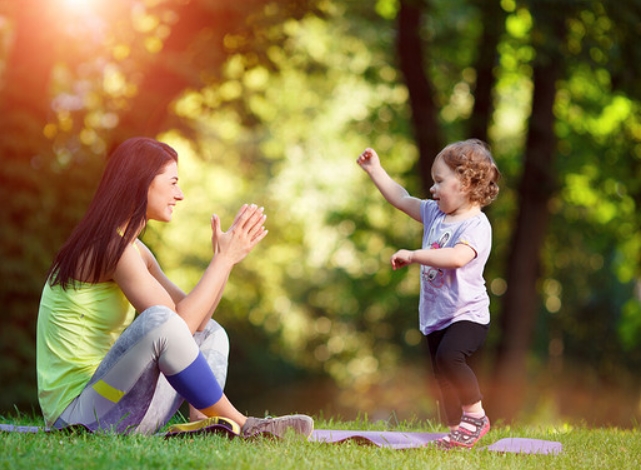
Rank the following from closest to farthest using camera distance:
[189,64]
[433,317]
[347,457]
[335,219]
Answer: [347,457] → [433,317] → [189,64] → [335,219]

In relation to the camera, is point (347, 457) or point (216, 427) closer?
point (347, 457)

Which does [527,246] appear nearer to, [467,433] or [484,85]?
[484,85]

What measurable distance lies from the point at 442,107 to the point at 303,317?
52.2 feet

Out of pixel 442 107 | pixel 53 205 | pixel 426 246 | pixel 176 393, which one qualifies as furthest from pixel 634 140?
pixel 176 393

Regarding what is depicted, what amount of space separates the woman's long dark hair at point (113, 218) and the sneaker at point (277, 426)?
3.59ft

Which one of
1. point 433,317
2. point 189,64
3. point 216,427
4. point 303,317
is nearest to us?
point 216,427

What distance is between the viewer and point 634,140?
15.4 m

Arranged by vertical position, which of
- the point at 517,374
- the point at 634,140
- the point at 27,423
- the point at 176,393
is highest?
the point at 634,140

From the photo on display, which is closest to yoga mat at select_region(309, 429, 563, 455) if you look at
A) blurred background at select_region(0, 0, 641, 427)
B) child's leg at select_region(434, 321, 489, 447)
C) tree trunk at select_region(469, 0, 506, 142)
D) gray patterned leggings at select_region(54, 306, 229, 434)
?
child's leg at select_region(434, 321, 489, 447)

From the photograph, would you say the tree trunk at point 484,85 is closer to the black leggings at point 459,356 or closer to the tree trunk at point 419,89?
the tree trunk at point 419,89

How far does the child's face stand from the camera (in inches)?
212

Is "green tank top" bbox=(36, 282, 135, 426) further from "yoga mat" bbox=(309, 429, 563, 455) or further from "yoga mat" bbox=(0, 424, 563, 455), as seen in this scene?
"yoga mat" bbox=(309, 429, 563, 455)

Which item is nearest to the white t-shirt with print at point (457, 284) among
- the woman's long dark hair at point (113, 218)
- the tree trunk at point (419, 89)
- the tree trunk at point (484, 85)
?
the woman's long dark hair at point (113, 218)

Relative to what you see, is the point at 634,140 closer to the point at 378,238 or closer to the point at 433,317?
the point at 378,238
